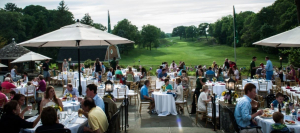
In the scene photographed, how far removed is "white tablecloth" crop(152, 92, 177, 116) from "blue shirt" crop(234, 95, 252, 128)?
179 inches

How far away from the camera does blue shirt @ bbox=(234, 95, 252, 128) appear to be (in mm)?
5816

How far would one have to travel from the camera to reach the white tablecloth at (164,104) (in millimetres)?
10445

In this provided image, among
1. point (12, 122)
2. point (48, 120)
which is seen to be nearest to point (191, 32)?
point (12, 122)

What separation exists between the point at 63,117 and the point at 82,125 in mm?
575

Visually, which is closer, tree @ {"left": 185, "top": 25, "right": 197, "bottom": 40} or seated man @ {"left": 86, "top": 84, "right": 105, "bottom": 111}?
seated man @ {"left": 86, "top": 84, "right": 105, "bottom": 111}

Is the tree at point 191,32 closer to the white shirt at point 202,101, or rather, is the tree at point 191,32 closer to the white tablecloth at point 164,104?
the white tablecloth at point 164,104

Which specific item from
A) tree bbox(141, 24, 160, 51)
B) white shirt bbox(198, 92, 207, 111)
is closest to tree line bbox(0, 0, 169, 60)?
tree bbox(141, 24, 160, 51)

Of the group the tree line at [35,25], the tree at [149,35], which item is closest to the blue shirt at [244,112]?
the tree line at [35,25]

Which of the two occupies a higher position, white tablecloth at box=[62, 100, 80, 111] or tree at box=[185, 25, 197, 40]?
tree at box=[185, 25, 197, 40]

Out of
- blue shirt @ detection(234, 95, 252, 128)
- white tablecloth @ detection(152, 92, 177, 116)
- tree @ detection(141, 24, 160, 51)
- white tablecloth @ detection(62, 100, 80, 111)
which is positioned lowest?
white tablecloth @ detection(152, 92, 177, 116)

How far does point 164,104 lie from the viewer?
34.3 feet

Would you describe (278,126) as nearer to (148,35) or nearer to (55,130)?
(55,130)

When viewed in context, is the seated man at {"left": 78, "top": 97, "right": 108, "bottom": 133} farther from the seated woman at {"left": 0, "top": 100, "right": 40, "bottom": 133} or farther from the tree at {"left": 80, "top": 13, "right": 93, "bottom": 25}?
the tree at {"left": 80, "top": 13, "right": 93, "bottom": 25}

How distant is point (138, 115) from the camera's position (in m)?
10.5
